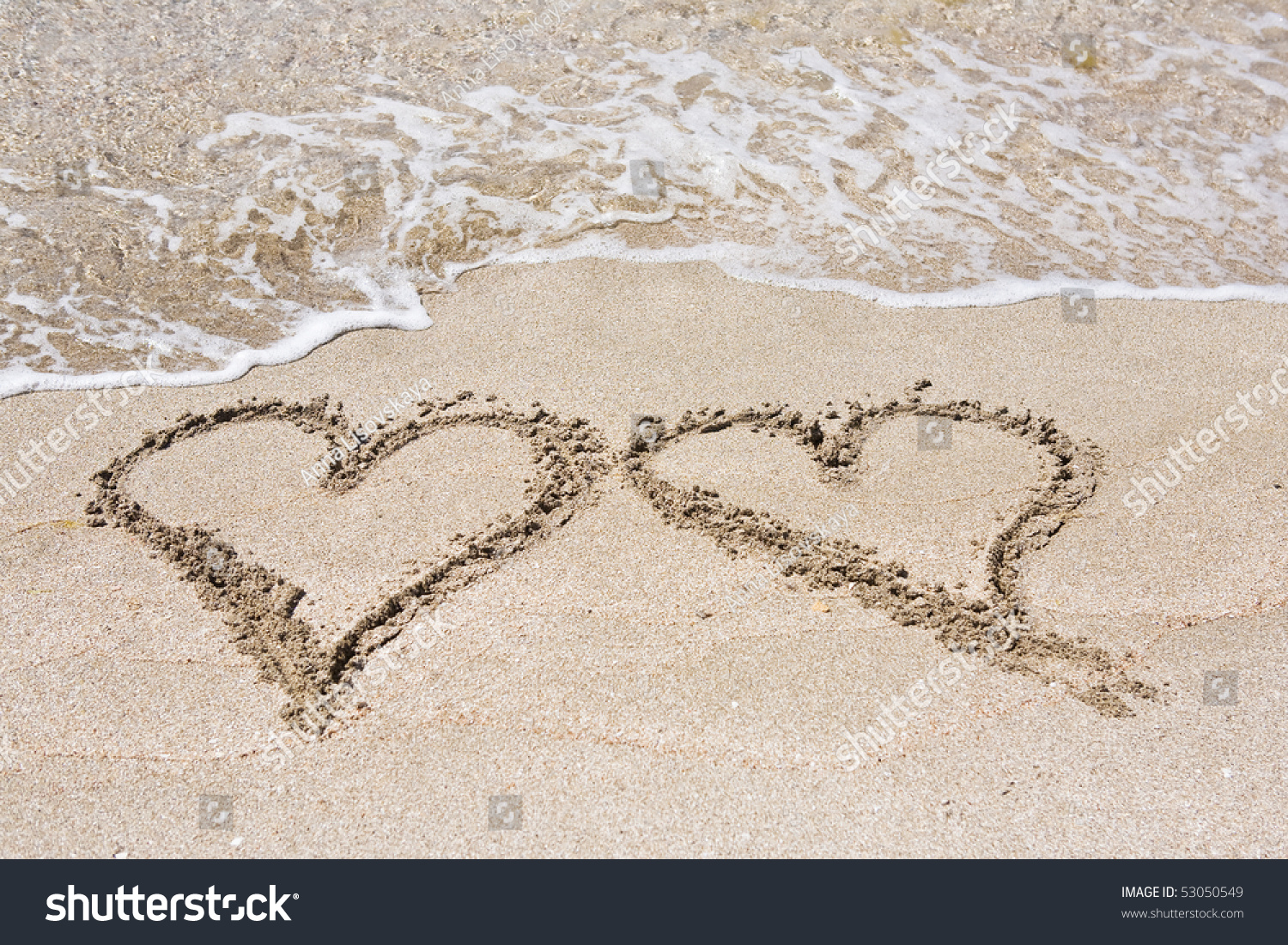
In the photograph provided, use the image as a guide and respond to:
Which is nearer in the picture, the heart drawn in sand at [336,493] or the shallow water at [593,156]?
the heart drawn in sand at [336,493]

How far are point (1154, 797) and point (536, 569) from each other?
180 cm

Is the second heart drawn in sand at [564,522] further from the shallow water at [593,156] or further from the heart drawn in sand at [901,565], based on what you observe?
the shallow water at [593,156]

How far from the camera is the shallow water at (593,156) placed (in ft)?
15.3

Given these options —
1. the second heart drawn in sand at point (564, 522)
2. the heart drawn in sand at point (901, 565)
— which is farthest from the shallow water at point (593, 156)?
Answer: the heart drawn in sand at point (901, 565)

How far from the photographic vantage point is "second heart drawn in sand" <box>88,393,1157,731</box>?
2.88 meters

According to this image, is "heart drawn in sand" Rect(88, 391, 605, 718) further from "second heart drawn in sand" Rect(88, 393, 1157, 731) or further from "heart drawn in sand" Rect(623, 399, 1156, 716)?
"heart drawn in sand" Rect(623, 399, 1156, 716)

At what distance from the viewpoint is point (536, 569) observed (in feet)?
10.4

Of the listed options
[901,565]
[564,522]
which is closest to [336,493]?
[564,522]

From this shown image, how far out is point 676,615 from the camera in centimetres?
298

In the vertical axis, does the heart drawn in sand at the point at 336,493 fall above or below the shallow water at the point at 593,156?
below

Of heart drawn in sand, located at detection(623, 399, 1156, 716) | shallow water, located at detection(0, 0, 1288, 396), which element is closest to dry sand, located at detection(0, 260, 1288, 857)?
heart drawn in sand, located at detection(623, 399, 1156, 716)

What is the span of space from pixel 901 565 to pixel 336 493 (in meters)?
1.91

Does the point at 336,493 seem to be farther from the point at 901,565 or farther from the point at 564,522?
the point at 901,565
